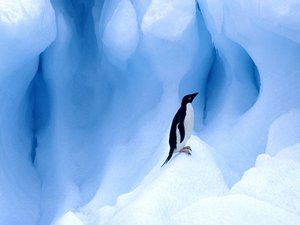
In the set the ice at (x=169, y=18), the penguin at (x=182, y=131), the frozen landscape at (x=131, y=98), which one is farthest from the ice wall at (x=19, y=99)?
the penguin at (x=182, y=131)

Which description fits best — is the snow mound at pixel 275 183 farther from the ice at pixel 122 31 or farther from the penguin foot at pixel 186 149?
the ice at pixel 122 31

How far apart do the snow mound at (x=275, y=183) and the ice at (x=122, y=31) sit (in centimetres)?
132

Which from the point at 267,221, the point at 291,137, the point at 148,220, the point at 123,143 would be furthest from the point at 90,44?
the point at 267,221

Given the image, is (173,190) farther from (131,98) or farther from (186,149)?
(131,98)

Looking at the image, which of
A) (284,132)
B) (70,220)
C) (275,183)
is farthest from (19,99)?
(275,183)

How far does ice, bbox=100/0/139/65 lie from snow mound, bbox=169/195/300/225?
1541mm

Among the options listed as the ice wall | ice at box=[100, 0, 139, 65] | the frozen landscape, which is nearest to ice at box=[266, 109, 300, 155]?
the frozen landscape

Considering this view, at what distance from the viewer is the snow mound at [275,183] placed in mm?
1688

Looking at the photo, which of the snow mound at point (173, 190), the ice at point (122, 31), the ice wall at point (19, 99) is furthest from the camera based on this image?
the ice at point (122, 31)

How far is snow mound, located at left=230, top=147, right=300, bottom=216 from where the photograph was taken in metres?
1.69

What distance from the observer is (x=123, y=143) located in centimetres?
305

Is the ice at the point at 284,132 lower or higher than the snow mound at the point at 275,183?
lower

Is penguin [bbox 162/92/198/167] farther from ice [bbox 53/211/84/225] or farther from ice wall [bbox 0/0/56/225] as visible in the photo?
ice wall [bbox 0/0/56/225]

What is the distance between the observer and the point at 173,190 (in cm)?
191
